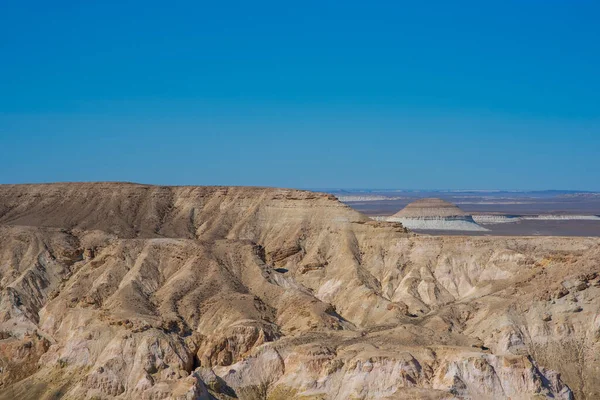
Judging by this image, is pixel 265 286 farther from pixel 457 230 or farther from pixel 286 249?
pixel 457 230

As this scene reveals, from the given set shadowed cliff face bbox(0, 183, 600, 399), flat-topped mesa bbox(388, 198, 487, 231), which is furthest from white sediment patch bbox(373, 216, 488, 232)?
shadowed cliff face bbox(0, 183, 600, 399)

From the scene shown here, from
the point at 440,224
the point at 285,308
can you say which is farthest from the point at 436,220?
the point at 285,308

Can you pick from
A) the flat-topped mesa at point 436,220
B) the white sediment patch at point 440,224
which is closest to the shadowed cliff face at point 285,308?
the white sediment patch at point 440,224

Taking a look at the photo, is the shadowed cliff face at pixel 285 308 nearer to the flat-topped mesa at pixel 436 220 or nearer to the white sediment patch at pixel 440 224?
the white sediment patch at pixel 440 224

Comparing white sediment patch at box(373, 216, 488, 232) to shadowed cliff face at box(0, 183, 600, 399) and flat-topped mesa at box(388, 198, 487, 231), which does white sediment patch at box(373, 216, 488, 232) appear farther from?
shadowed cliff face at box(0, 183, 600, 399)

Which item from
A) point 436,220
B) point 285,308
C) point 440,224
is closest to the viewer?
point 285,308

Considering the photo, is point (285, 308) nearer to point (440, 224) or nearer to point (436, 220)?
point (440, 224)
